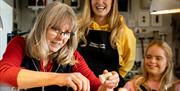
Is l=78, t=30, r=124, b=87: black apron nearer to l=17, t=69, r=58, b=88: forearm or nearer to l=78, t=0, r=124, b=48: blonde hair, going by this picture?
l=78, t=0, r=124, b=48: blonde hair

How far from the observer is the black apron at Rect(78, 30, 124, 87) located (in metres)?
2.02

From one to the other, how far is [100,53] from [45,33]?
80 centimetres

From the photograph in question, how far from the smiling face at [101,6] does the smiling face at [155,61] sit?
1.31 feet

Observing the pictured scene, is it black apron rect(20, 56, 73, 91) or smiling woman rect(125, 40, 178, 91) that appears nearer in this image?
black apron rect(20, 56, 73, 91)

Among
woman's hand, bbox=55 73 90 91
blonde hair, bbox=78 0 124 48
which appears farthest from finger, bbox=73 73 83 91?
blonde hair, bbox=78 0 124 48

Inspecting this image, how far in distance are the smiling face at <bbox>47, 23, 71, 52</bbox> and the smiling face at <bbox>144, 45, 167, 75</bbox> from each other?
945 mm

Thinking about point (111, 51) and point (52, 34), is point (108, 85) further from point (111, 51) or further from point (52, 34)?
point (111, 51)

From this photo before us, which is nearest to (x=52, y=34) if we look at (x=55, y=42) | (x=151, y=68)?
(x=55, y=42)

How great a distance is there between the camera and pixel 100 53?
6.64 ft

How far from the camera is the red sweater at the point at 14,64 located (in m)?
0.99

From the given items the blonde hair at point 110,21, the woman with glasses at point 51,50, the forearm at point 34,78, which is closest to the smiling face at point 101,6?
the blonde hair at point 110,21

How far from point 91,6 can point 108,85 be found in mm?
936

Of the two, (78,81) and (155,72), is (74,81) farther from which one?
(155,72)

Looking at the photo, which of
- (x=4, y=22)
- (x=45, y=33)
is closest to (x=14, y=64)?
(x=45, y=33)
